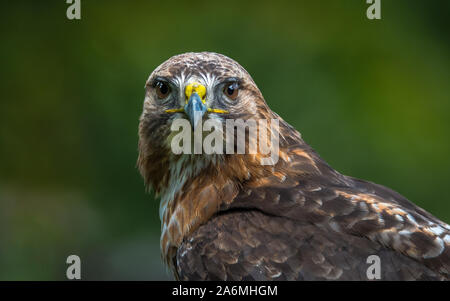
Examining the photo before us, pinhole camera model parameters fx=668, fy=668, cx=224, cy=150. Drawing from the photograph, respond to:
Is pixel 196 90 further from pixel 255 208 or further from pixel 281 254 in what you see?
pixel 281 254

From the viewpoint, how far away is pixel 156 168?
4.00 meters

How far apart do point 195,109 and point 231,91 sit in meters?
0.38

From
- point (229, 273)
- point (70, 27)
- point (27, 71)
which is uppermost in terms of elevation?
point (70, 27)

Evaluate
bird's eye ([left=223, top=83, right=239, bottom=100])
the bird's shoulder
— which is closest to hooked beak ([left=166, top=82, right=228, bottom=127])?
bird's eye ([left=223, top=83, right=239, bottom=100])

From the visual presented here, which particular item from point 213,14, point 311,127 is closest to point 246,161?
point 311,127

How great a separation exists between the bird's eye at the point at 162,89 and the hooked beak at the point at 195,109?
0.87 ft

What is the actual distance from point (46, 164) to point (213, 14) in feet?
8.21

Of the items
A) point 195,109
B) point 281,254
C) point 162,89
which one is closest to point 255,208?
point 281,254

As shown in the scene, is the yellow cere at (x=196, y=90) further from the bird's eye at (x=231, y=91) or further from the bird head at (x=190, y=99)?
the bird's eye at (x=231, y=91)

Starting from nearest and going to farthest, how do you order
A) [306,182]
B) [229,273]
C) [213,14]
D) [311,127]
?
[229,273]
[306,182]
[311,127]
[213,14]

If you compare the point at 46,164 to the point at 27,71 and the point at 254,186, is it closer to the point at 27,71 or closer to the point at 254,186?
the point at 27,71

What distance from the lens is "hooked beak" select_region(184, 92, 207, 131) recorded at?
3.47 m

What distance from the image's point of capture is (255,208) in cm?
357

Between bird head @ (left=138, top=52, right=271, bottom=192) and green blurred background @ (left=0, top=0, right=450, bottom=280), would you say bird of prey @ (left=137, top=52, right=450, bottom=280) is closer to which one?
bird head @ (left=138, top=52, right=271, bottom=192)
